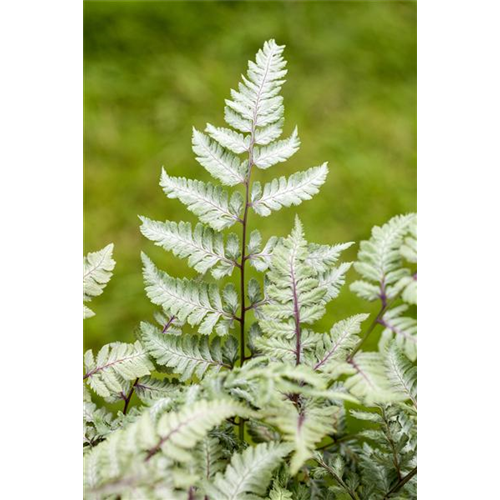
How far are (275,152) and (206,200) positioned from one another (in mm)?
91

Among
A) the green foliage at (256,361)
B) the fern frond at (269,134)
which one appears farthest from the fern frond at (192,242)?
the fern frond at (269,134)

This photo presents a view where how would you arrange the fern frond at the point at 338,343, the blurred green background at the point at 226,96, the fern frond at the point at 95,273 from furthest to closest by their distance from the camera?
1. the blurred green background at the point at 226,96
2. the fern frond at the point at 95,273
3. the fern frond at the point at 338,343

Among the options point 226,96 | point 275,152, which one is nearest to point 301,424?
point 275,152

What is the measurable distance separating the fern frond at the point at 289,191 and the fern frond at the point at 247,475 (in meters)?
0.25

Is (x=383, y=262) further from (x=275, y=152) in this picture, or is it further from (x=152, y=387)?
(x=152, y=387)

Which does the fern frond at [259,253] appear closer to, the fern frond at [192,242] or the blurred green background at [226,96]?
the fern frond at [192,242]

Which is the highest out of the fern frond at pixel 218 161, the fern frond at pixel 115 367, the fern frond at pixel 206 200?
the fern frond at pixel 218 161

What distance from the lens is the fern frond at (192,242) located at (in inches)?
27.2

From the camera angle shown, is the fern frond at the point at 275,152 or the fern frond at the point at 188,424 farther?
the fern frond at the point at 275,152

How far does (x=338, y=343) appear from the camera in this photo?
62cm

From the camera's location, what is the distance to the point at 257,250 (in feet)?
2.35

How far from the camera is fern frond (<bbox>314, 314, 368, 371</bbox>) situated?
0.61 m

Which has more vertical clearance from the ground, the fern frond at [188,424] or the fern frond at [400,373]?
the fern frond at [400,373]
